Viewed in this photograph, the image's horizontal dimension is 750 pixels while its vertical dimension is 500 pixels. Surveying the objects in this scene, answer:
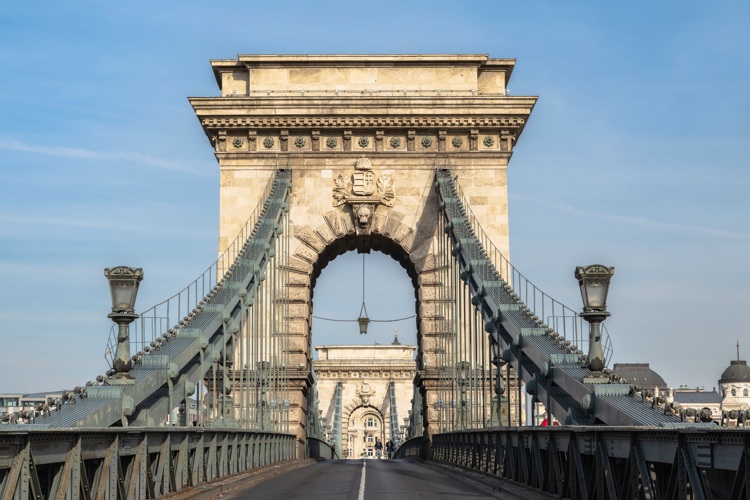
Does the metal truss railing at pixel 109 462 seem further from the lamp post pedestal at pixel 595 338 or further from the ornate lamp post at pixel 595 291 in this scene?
the ornate lamp post at pixel 595 291

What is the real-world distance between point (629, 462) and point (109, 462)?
574cm

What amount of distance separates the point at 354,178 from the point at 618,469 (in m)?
27.4

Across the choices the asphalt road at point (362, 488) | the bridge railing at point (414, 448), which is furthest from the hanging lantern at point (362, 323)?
the asphalt road at point (362, 488)

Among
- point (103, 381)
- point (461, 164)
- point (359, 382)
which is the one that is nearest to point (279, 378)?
point (461, 164)

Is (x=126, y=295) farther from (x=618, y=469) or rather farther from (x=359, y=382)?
(x=359, y=382)

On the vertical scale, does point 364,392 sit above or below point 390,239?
below

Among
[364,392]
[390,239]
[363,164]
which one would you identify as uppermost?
[363,164]

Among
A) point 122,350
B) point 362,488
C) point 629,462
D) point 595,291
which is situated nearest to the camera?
point 629,462

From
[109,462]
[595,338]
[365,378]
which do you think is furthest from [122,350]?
[365,378]

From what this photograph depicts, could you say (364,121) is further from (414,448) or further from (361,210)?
(414,448)

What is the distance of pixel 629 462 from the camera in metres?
12.1

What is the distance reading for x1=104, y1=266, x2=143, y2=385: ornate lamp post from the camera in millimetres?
17359

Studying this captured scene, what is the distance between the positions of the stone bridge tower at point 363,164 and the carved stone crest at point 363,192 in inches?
1.3

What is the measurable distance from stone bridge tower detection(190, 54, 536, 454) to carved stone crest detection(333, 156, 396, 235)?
1.3 inches
